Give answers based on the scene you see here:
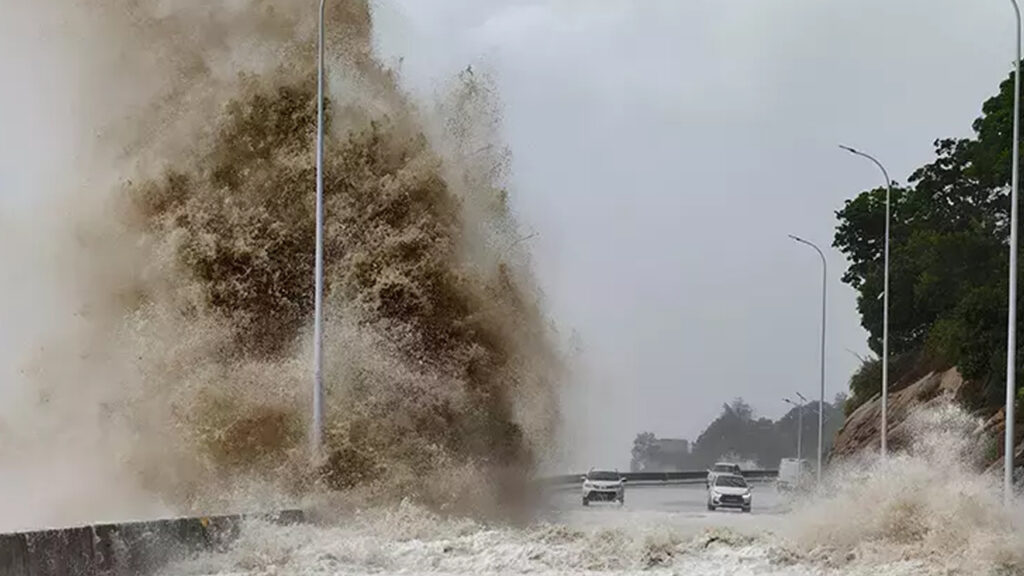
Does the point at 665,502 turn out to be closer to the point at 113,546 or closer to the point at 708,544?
the point at 708,544

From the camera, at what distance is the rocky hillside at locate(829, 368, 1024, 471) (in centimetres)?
4678

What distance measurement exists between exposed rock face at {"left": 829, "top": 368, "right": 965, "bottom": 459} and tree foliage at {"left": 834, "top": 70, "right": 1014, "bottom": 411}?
96cm

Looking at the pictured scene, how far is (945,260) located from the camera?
5878 cm

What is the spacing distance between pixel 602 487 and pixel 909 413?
12.8m

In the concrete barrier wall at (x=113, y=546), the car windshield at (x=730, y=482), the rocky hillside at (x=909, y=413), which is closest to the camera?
the concrete barrier wall at (x=113, y=546)

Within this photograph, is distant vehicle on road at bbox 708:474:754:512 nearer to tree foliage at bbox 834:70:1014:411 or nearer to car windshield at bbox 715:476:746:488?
car windshield at bbox 715:476:746:488

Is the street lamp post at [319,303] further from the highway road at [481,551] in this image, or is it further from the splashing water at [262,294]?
the highway road at [481,551]

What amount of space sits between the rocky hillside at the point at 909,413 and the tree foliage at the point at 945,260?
90 cm

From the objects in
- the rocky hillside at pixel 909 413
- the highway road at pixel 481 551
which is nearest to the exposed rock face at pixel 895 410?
the rocky hillside at pixel 909 413

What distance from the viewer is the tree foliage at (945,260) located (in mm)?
48688

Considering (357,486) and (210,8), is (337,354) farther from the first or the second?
(210,8)

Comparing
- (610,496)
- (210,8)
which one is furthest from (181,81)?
(610,496)

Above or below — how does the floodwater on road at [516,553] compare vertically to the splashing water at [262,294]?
below

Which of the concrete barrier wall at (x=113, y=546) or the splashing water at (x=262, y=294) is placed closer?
the concrete barrier wall at (x=113, y=546)
